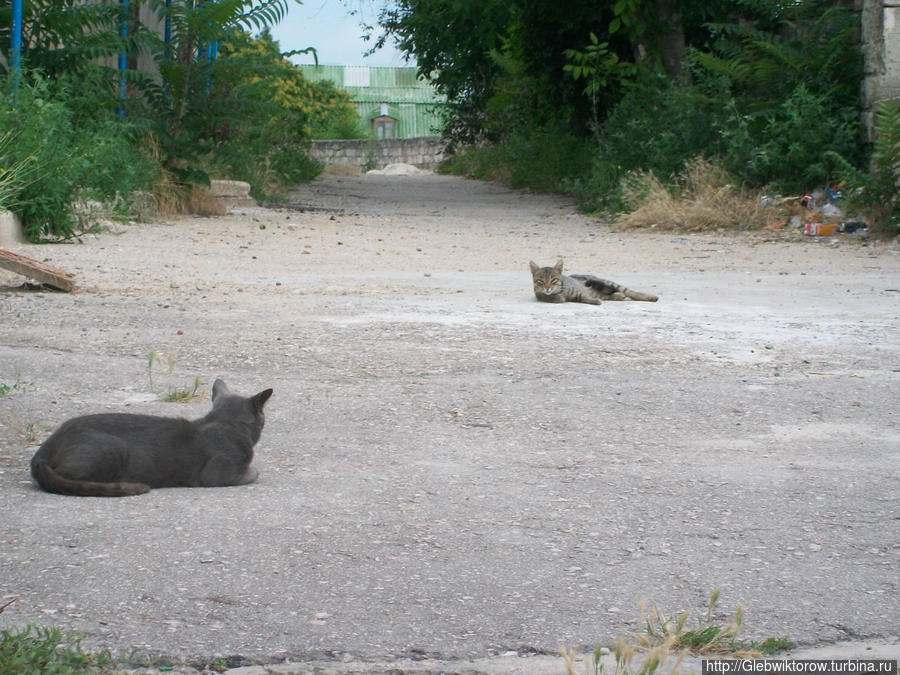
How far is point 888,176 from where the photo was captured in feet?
42.1

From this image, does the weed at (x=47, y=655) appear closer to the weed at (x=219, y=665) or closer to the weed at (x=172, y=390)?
the weed at (x=219, y=665)

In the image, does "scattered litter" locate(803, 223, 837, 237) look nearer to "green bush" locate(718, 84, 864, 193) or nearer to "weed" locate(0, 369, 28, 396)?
"green bush" locate(718, 84, 864, 193)

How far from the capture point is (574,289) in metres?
7.86

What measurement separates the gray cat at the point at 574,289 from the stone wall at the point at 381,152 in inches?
1221

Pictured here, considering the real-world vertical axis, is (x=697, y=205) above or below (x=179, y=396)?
above

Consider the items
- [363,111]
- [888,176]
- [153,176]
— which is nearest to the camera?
[888,176]

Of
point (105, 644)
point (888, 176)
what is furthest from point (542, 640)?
point (888, 176)

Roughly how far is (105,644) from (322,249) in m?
9.40

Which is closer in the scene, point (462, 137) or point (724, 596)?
point (724, 596)

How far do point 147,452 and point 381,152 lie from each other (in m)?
38.8

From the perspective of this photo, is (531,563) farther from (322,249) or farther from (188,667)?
(322,249)

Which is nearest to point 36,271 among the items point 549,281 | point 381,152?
point 549,281

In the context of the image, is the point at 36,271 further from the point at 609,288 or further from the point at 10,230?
the point at 609,288

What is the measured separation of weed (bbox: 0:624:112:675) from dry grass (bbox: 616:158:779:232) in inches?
504
